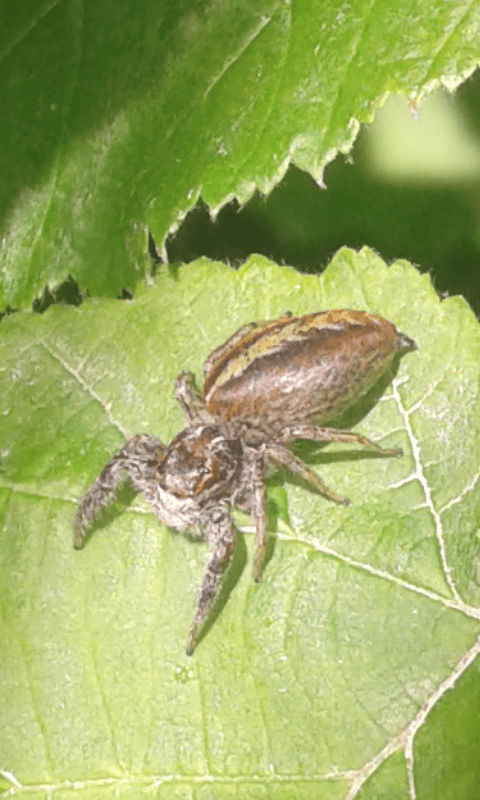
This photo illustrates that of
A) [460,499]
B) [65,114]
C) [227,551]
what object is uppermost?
[65,114]

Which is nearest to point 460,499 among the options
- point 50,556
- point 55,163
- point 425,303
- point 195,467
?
point 425,303

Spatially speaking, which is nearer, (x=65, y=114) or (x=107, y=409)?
(x=65, y=114)

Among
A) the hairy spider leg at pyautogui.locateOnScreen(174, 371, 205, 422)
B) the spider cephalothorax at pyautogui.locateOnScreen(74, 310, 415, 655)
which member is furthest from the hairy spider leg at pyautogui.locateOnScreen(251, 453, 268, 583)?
the hairy spider leg at pyautogui.locateOnScreen(174, 371, 205, 422)

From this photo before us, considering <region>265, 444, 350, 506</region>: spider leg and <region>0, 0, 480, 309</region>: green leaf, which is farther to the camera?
<region>265, 444, 350, 506</region>: spider leg

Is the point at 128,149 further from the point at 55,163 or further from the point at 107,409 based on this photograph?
the point at 107,409

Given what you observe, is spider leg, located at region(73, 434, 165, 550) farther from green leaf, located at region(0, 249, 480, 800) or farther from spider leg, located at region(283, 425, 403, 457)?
spider leg, located at region(283, 425, 403, 457)

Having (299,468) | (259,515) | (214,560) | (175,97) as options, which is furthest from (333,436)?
(175,97)
